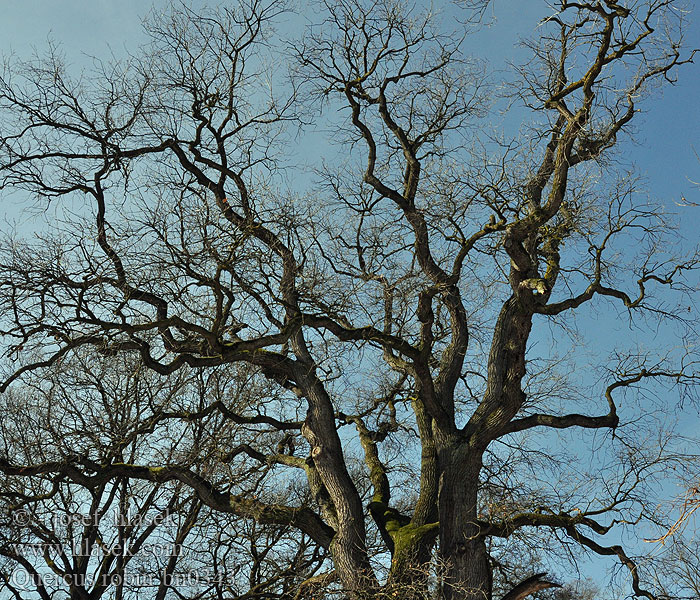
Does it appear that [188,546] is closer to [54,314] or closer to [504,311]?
[54,314]

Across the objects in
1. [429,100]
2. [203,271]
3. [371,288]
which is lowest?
[203,271]

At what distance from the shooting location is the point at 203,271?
7.23 meters

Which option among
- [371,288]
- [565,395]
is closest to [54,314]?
[371,288]

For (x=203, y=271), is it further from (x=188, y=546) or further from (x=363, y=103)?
(x=188, y=546)

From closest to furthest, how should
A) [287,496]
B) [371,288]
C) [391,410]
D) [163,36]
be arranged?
[371,288]
[163,36]
[391,410]
[287,496]

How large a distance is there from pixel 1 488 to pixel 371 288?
19.9 feet

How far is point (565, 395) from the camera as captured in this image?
946 centimetres

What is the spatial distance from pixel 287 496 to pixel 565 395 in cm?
474


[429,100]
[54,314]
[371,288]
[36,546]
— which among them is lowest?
[36,546]

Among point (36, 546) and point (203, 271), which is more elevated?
point (203, 271)

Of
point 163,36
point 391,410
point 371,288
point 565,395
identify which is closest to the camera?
point 371,288

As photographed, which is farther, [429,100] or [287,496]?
[287,496]

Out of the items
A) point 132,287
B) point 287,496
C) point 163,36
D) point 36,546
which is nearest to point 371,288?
point 132,287

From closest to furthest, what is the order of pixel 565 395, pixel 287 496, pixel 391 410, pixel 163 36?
pixel 163 36, pixel 565 395, pixel 391 410, pixel 287 496
